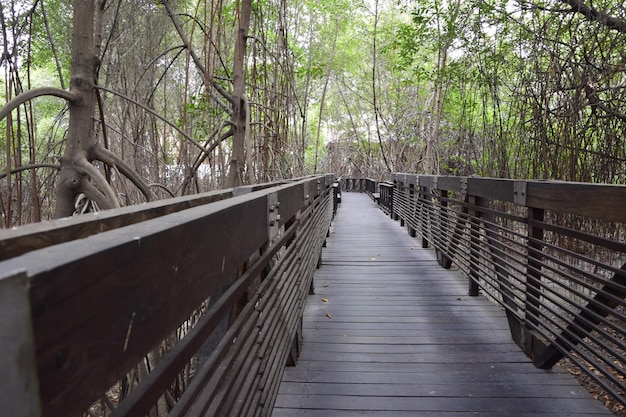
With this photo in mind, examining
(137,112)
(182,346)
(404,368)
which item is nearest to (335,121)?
(137,112)

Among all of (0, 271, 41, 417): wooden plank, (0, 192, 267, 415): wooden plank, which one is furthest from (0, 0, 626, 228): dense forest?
(0, 271, 41, 417): wooden plank

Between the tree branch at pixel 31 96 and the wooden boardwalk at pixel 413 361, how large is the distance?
1639 mm

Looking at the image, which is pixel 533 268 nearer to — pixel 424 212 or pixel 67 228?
pixel 67 228

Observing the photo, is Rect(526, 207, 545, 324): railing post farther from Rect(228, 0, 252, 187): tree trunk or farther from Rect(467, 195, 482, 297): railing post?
Rect(228, 0, 252, 187): tree trunk

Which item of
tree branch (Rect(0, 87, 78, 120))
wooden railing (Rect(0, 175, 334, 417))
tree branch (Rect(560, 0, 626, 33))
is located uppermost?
tree branch (Rect(560, 0, 626, 33))

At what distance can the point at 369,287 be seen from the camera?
3.83 meters

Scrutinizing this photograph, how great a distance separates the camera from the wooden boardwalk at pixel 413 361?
6.38 ft

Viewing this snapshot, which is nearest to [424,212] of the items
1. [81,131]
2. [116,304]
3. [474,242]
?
[474,242]

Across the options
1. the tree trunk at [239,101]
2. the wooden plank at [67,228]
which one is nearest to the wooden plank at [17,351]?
the wooden plank at [67,228]

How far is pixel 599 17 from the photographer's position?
379cm

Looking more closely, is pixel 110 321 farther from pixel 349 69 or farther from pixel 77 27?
pixel 349 69

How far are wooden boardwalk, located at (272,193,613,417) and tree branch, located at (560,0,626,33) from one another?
8.45 ft

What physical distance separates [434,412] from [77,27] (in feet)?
7.61

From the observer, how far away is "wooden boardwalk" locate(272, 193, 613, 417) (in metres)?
1.94
